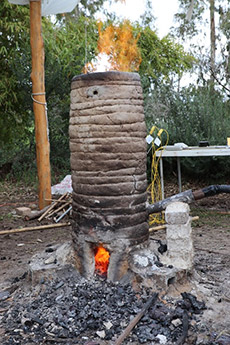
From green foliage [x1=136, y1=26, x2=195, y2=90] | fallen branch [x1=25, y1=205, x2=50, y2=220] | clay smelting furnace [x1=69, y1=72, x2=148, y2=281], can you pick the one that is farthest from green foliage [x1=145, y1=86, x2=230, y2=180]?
clay smelting furnace [x1=69, y1=72, x2=148, y2=281]

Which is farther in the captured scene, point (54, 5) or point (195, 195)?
point (54, 5)

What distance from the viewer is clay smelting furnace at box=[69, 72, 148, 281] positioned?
292 cm

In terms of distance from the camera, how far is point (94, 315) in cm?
267

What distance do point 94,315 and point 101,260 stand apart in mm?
636

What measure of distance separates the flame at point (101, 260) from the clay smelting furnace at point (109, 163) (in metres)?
0.11

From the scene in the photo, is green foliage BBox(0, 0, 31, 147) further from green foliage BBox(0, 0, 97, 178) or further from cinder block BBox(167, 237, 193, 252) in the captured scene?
cinder block BBox(167, 237, 193, 252)

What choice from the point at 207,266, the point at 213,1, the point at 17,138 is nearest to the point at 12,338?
the point at 207,266

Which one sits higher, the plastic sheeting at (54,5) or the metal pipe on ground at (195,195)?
the plastic sheeting at (54,5)

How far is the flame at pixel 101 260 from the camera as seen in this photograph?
3.20 m

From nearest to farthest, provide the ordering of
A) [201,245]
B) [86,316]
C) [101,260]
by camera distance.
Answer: [86,316], [101,260], [201,245]

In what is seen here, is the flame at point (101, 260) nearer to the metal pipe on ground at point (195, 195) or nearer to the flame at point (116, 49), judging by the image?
the metal pipe on ground at point (195, 195)

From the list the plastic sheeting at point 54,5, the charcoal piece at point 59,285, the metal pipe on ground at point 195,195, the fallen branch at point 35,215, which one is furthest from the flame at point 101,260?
the plastic sheeting at point 54,5

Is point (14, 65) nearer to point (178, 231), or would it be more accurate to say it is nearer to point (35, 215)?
point (35, 215)

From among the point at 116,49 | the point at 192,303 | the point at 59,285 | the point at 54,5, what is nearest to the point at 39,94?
the point at 54,5
